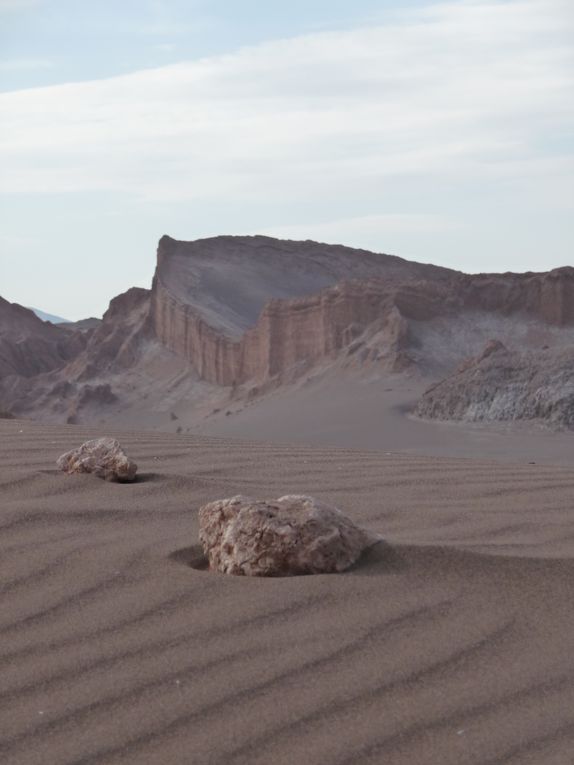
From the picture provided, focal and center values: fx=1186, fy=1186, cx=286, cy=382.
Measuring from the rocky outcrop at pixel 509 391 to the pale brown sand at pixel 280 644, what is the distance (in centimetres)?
626

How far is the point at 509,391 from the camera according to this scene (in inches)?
424

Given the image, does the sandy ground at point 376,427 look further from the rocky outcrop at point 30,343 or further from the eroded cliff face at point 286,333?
the rocky outcrop at point 30,343

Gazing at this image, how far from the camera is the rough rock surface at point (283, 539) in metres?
3.15

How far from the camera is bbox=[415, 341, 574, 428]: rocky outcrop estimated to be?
10219 mm

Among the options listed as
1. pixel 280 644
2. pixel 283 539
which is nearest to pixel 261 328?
pixel 283 539

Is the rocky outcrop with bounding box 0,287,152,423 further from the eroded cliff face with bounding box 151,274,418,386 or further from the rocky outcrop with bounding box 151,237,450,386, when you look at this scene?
the eroded cliff face with bounding box 151,274,418,386

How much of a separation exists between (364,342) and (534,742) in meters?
13.8

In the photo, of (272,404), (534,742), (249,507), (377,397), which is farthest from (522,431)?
(534,742)

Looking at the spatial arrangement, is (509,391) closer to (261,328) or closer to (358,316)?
(358,316)

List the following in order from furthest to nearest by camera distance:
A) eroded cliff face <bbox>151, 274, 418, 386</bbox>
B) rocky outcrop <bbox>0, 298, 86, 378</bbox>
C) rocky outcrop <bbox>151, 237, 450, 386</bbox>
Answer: rocky outcrop <bbox>0, 298, 86, 378</bbox>
rocky outcrop <bbox>151, 237, 450, 386</bbox>
eroded cliff face <bbox>151, 274, 418, 386</bbox>

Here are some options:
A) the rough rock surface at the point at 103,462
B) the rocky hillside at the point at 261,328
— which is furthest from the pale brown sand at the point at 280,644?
the rocky hillside at the point at 261,328

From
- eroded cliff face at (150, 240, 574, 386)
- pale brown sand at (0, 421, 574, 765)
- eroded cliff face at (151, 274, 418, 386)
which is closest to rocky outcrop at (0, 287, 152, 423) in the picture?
eroded cliff face at (151, 274, 418, 386)

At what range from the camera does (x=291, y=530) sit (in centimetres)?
314

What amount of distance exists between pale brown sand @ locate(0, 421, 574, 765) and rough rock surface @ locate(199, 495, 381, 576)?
63 millimetres
